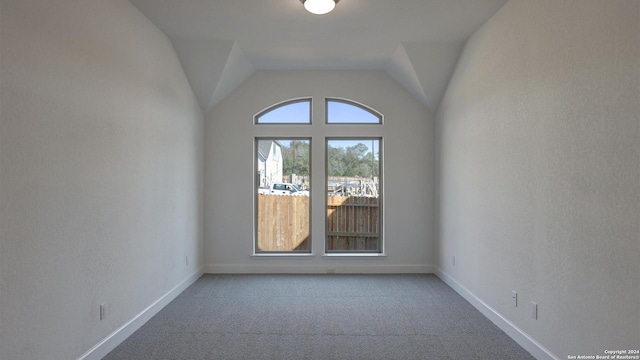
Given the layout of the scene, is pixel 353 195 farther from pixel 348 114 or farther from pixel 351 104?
pixel 351 104

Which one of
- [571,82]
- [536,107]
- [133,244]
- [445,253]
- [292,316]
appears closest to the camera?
[571,82]

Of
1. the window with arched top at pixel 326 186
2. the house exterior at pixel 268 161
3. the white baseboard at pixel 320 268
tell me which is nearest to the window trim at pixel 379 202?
the window with arched top at pixel 326 186

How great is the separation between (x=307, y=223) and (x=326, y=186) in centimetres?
58

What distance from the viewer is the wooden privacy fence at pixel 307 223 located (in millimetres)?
4945

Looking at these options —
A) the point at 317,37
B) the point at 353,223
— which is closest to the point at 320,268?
the point at 353,223

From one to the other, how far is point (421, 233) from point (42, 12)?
14.5 feet

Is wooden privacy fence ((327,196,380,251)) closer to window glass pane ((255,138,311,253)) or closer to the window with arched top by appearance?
the window with arched top

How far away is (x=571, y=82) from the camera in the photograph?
220 centimetres

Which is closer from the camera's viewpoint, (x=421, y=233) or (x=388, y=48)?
(x=388, y=48)

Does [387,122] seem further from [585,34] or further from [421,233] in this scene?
[585,34]

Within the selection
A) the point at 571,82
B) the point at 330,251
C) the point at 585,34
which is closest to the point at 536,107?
the point at 571,82

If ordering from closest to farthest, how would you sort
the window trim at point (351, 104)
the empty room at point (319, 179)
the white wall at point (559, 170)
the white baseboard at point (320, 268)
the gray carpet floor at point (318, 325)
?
the white wall at point (559, 170), the empty room at point (319, 179), the gray carpet floor at point (318, 325), the white baseboard at point (320, 268), the window trim at point (351, 104)

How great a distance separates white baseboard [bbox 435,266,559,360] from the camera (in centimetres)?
246

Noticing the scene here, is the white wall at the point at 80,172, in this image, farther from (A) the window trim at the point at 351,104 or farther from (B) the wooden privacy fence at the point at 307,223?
(A) the window trim at the point at 351,104
